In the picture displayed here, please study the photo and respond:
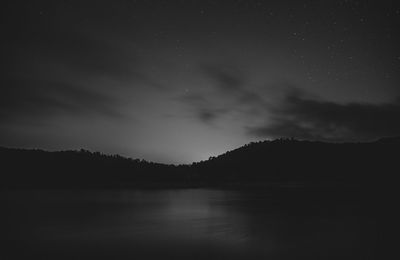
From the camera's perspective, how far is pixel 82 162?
373 ft

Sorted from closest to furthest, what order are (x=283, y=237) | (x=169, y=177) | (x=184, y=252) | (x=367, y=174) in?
(x=184, y=252)
(x=283, y=237)
(x=367, y=174)
(x=169, y=177)

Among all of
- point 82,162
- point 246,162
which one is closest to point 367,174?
point 246,162

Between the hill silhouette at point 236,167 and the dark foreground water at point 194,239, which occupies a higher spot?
the hill silhouette at point 236,167

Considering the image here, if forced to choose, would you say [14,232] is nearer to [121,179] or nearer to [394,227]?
[394,227]

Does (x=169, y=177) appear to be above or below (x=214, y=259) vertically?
above

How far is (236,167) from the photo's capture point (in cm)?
13888

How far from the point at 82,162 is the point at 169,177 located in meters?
35.5

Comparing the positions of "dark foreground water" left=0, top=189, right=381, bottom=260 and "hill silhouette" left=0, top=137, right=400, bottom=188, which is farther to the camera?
"hill silhouette" left=0, top=137, right=400, bottom=188

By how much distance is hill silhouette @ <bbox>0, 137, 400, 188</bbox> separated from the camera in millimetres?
98375

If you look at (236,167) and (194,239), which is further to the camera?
(236,167)

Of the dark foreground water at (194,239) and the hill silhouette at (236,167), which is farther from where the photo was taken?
the hill silhouette at (236,167)

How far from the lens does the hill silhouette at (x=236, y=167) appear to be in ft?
323

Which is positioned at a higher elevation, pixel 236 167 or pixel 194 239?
pixel 236 167

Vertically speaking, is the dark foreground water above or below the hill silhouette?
below
